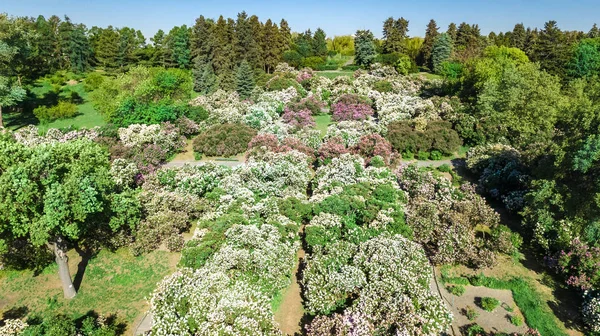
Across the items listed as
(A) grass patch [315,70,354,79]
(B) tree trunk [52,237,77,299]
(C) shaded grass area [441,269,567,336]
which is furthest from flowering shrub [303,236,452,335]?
(A) grass patch [315,70,354,79]

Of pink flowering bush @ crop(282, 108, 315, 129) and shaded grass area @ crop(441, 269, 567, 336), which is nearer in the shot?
shaded grass area @ crop(441, 269, 567, 336)

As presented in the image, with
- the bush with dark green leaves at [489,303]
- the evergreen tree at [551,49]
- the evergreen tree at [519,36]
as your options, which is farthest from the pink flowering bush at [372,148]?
the evergreen tree at [519,36]

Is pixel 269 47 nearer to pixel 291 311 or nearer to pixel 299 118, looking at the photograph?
pixel 299 118

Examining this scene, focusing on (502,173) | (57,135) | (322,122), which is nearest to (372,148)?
(502,173)

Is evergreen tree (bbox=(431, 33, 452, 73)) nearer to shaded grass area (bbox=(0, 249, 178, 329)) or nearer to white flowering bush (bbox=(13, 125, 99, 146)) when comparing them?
white flowering bush (bbox=(13, 125, 99, 146))

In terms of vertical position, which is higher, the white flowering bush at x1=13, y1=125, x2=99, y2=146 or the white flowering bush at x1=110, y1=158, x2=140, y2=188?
the white flowering bush at x1=13, y1=125, x2=99, y2=146

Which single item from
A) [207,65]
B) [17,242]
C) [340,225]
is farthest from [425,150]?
[207,65]
